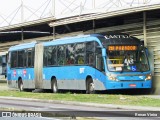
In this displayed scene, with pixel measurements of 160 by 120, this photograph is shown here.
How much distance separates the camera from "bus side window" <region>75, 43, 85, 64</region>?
2823cm

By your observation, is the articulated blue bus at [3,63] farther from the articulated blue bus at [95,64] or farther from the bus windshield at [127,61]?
the bus windshield at [127,61]

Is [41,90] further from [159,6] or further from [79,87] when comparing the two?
[159,6]

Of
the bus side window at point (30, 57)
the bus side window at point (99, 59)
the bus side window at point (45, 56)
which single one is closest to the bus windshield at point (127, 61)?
the bus side window at point (99, 59)

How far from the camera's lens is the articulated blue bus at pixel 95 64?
2669 centimetres

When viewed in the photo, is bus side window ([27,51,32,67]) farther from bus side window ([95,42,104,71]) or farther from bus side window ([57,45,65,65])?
A: bus side window ([95,42,104,71])

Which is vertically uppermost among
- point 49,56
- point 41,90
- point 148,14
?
point 148,14

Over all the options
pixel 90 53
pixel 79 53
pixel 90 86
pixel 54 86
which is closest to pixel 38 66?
pixel 54 86

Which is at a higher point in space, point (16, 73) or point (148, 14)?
point (148, 14)

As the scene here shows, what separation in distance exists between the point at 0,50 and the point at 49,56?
763 inches

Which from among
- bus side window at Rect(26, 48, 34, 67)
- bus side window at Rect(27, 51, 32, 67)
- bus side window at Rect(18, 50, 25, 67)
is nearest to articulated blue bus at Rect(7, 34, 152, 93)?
bus side window at Rect(26, 48, 34, 67)

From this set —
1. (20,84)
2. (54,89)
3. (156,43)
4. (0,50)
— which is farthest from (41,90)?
(0,50)

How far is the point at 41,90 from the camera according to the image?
35.8 metres

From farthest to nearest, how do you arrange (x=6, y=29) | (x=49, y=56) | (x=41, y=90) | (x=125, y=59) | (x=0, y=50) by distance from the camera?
(x=0, y=50)
(x=6, y=29)
(x=41, y=90)
(x=49, y=56)
(x=125, y=59)

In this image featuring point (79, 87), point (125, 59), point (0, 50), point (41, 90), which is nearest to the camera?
point (125, 59)
